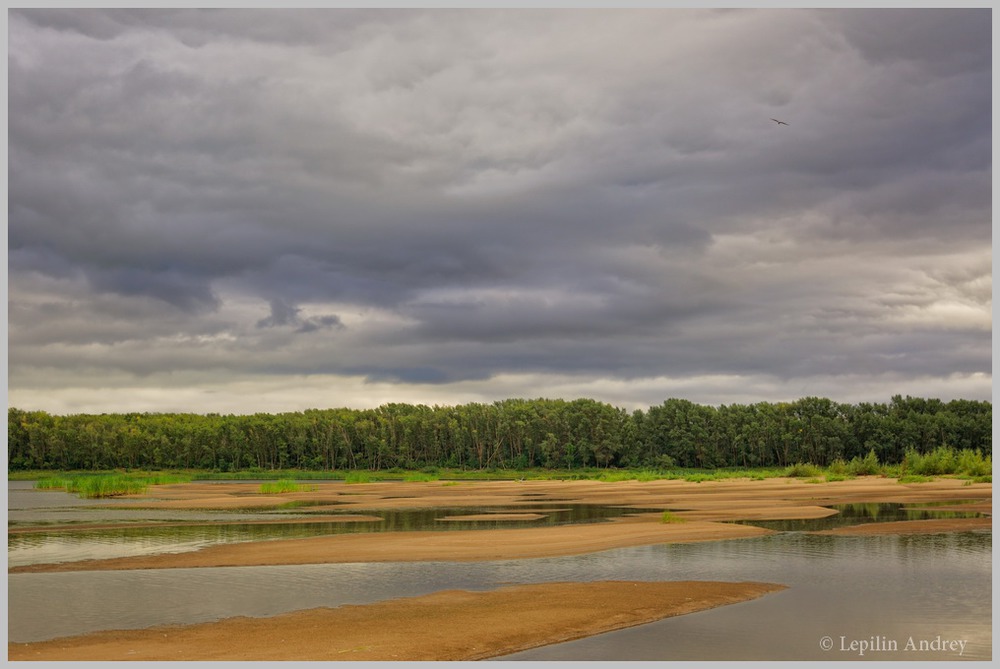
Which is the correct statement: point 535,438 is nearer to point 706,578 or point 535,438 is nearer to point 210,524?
point 210,524

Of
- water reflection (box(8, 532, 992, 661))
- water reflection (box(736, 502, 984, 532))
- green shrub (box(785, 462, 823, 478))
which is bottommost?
green shrub (box(785, 462, 823, 478))

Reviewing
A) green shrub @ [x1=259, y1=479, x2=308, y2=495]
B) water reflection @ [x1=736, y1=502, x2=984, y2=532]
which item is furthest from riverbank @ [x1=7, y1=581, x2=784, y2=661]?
green shrub @ [x1=259, y1=479, x2=308, y2=495]

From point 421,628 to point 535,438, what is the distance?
6504 inches

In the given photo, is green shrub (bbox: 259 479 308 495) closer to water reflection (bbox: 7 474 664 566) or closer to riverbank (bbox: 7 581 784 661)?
water reflection (bbox: 7 474 664 566)

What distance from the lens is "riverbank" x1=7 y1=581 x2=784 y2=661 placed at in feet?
58.9

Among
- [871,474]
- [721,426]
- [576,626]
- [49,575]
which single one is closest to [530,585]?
[576,626]

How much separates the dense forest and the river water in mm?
125030

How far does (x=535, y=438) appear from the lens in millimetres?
184125

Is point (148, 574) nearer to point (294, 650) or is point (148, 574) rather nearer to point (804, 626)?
point (294, 650)

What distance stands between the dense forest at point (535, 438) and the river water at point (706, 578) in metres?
125

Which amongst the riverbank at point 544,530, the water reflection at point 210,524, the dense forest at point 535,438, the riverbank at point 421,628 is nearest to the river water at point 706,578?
the riverbank at point 421,628

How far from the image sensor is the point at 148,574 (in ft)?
95.9

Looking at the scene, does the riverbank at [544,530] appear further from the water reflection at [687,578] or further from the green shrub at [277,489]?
the green shrub at [277,489]

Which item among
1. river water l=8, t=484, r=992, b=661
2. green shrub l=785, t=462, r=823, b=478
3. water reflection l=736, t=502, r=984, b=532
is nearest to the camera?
river water l=8, t=484, r=992, b=661
